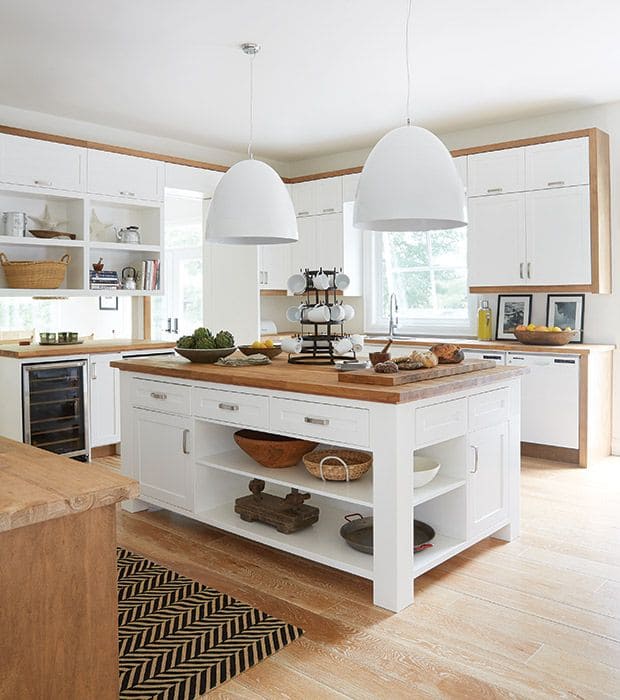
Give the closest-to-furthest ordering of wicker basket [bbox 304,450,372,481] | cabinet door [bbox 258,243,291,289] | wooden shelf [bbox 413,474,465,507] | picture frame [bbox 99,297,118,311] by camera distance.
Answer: wooden shelf [bbox 413,474,465,507], wicker basket [bbox 304,450,372,481], cabinet door [bbox 258,243,291,289], picture frame [bbox 99,297,118,311]

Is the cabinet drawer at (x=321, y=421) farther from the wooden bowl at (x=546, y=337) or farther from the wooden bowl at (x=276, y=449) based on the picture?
the wooden bowl at (x=546, y=337)

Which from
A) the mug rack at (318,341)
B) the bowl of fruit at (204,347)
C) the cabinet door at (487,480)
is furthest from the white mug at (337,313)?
the cabinet door at (487,480)

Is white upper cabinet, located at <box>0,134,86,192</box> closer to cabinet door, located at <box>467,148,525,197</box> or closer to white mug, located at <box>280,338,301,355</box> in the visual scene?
white mug, located at <box>280,338,301,355</box>

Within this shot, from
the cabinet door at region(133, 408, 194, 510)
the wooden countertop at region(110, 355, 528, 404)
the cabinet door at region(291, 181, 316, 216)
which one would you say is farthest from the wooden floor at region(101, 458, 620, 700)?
the cabinet door at region(291, 181, 316, 216)

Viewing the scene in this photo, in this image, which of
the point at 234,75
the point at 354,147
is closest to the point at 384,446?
the point at 234,75

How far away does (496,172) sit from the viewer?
5.31 metres

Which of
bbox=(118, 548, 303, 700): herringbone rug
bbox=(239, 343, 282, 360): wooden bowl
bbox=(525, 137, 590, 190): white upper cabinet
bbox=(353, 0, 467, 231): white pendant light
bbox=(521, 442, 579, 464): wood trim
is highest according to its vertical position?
bbox=(525, 137, 590, 190): white upper cabinet

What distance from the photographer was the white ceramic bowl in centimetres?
274

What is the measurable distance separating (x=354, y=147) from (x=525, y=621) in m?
5.07

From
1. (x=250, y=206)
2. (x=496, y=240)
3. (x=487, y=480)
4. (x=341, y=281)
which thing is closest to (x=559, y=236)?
(x=496, y=240)

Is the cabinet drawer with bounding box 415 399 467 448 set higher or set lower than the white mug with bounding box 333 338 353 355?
lower

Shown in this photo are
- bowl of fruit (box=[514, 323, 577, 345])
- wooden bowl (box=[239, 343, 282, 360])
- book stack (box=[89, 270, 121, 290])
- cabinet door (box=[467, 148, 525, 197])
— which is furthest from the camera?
book stack (box=[89, 270, 121, 290])

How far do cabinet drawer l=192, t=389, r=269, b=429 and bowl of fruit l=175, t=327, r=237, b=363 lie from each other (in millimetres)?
263

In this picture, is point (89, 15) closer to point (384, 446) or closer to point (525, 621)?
point (384, 446)
